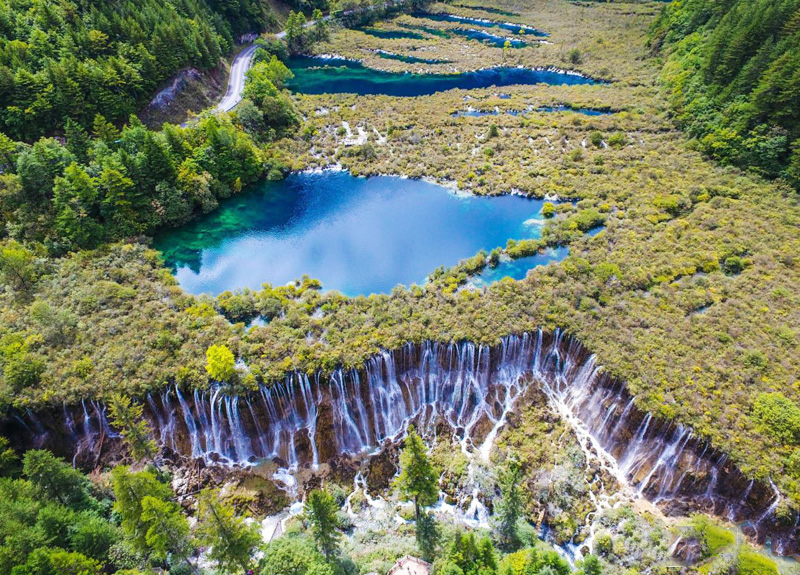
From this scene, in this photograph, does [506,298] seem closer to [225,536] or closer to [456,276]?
[456,276]

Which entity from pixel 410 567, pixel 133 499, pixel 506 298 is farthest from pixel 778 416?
pixel 133 499

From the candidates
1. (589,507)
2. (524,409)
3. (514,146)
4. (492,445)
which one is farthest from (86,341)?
(514,146)

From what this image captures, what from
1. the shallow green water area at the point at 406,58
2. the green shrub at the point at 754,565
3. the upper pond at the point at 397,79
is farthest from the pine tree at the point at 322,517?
the shallow green water area at the point at 406,58

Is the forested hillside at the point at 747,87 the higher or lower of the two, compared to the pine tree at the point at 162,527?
higher

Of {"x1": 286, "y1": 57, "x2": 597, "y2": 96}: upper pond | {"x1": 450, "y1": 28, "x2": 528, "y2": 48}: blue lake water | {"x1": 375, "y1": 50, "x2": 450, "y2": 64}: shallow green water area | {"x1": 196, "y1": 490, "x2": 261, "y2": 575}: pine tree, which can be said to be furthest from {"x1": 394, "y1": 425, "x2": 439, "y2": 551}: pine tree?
{"x1": 450, "y1": 28, "x2": 528, "y2": 48}: blue lake water

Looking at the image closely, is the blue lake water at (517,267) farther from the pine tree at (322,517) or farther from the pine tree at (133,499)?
the pine tree at (133,499)

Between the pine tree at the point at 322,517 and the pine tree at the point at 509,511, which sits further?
the pine tree at the point at 509,511
